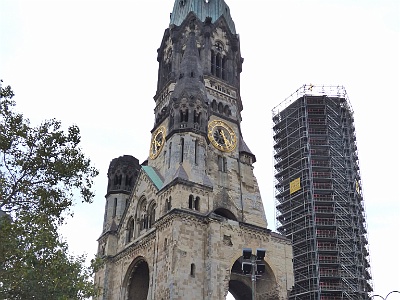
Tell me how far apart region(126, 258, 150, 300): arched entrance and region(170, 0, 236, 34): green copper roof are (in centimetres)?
2719

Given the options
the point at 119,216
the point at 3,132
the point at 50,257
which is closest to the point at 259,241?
the point at 119,216

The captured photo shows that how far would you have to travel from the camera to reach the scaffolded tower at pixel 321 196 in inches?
2020

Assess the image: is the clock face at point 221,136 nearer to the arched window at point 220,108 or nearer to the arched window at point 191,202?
the arched window at point 220,108

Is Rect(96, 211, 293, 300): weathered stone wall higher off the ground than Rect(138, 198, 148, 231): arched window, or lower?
lower

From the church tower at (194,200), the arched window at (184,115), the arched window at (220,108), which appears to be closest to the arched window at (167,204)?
the church tower at (194,200)

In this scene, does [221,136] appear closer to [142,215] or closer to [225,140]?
[225,140]

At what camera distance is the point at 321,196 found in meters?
55.8

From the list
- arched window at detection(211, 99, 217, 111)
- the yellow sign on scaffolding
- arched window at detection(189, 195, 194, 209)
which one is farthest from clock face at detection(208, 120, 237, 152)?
the yellow sign on scaffolding

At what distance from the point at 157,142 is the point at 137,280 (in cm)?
1316

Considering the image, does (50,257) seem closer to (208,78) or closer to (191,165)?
(191,165)

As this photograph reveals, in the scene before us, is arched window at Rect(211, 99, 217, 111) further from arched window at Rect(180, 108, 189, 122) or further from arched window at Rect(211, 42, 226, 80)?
arched window at Rect(180, 108, 189, 122)

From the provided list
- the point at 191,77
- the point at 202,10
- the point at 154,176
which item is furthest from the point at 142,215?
the point at 202,10

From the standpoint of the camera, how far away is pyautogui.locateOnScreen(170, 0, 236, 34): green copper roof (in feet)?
187

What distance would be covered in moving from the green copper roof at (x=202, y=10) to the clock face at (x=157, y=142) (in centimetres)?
1396
